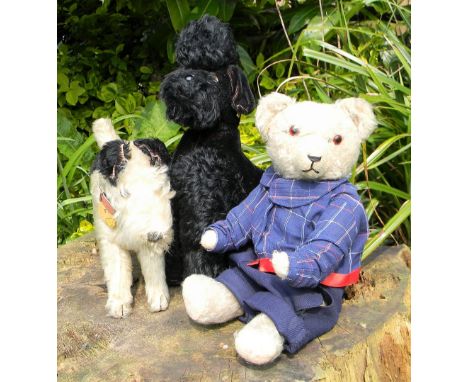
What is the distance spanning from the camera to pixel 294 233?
1.15m

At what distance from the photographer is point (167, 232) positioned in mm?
1178

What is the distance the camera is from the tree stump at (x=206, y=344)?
104cm

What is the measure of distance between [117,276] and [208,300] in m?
0.22

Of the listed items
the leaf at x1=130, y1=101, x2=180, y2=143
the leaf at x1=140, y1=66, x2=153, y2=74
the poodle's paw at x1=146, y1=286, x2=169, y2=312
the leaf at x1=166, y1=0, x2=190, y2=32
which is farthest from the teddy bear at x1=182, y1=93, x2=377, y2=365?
the leaf at x1=140, y1=66, x2=153, y2=74

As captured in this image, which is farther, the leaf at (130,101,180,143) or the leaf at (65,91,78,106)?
the leaf at (65,91,78,106)

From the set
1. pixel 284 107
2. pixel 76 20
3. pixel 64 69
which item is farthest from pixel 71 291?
pixel 76 20

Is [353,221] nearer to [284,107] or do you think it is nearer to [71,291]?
[284,107]

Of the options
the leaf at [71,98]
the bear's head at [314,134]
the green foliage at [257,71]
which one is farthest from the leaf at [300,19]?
the bear's head at [314,134]

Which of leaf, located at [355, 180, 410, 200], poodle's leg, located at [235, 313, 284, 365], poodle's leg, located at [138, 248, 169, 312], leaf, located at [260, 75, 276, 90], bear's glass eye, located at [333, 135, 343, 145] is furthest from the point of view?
leaf, located at [260, 75, 276, 90]

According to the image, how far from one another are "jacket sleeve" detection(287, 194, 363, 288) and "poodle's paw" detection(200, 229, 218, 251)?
6.6 inches

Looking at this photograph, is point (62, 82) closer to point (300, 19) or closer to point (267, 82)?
point (267, 82)

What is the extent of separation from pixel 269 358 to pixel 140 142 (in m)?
0.47

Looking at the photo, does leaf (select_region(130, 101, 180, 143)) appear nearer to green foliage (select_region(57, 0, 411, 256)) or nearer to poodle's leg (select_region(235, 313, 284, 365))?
green foliage (select_region(57, 0, 411, 256))

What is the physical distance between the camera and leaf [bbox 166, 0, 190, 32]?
192cm
